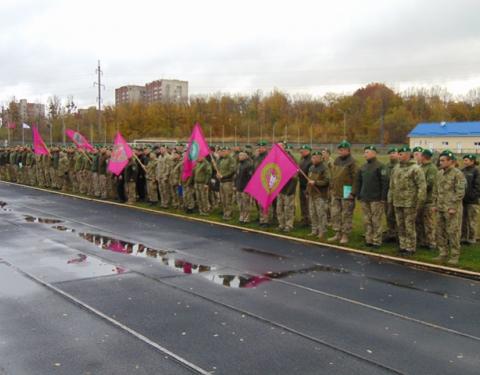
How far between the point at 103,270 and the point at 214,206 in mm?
8594

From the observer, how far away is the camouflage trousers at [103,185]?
2016 cm

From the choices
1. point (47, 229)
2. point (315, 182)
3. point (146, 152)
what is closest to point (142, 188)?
point (146, 152)

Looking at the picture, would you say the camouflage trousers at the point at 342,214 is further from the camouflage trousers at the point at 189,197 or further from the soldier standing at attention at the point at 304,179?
the camouflage trousers at the point at 189,197

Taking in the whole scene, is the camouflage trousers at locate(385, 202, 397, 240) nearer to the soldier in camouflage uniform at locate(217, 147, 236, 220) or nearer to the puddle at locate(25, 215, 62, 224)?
the soldier in camouflage uniform at locate(217, 147, 236, 220)

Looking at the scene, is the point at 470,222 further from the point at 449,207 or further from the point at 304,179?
the point at 304,179

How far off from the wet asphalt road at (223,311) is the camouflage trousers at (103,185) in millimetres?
8579

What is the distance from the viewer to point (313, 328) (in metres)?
6.28

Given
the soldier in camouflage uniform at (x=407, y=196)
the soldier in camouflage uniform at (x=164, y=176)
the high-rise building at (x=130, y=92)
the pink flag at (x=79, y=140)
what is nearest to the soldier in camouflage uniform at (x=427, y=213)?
the soldier in camouflage uniform at (x=407, y=196)

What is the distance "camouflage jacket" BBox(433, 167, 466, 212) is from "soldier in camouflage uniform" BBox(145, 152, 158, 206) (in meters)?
10.3

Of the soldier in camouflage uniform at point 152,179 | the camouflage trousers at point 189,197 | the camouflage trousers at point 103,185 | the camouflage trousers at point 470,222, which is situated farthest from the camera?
the camouflage trousers at point 103,185

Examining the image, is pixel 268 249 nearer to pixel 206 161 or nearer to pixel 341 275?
pixel 341 275

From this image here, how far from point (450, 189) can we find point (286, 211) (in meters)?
4.27

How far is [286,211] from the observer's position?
507 inches

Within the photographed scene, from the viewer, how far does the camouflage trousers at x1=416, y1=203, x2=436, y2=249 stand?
10.8 meters
